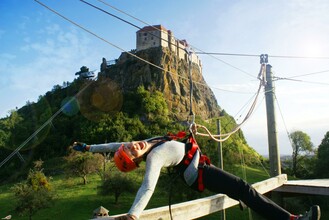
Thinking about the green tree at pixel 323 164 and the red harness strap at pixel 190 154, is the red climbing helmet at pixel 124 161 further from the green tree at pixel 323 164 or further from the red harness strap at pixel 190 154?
the green tree at pixel 323 164

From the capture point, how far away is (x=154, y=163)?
10.7ft

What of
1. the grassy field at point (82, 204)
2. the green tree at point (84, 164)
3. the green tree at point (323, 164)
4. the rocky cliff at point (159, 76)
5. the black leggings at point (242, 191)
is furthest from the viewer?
the rocky cliff at point (159, 76)

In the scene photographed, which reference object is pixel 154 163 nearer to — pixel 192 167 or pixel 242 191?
pixel 192 167

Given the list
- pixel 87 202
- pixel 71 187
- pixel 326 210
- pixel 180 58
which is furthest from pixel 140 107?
pixel 326 210

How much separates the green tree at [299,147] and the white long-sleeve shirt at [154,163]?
161ft

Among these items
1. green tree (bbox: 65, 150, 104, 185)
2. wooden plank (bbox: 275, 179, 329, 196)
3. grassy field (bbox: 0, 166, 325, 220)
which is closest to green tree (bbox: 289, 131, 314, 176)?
grassy field (bbox: 0, 166, 325, 220)

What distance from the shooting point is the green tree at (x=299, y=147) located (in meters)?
49.3

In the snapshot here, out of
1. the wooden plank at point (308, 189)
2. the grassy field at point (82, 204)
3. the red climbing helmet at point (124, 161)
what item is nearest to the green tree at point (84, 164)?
the grassy field at point (82, 204)

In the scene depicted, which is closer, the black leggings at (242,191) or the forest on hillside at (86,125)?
the black leggings at (242,191)

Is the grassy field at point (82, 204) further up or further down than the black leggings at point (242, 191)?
further down

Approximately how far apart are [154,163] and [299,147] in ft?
176

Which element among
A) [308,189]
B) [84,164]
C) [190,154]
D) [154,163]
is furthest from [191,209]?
[84,164]

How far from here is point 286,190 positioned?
813 cm

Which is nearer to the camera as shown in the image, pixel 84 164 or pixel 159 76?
pixel 84 164
